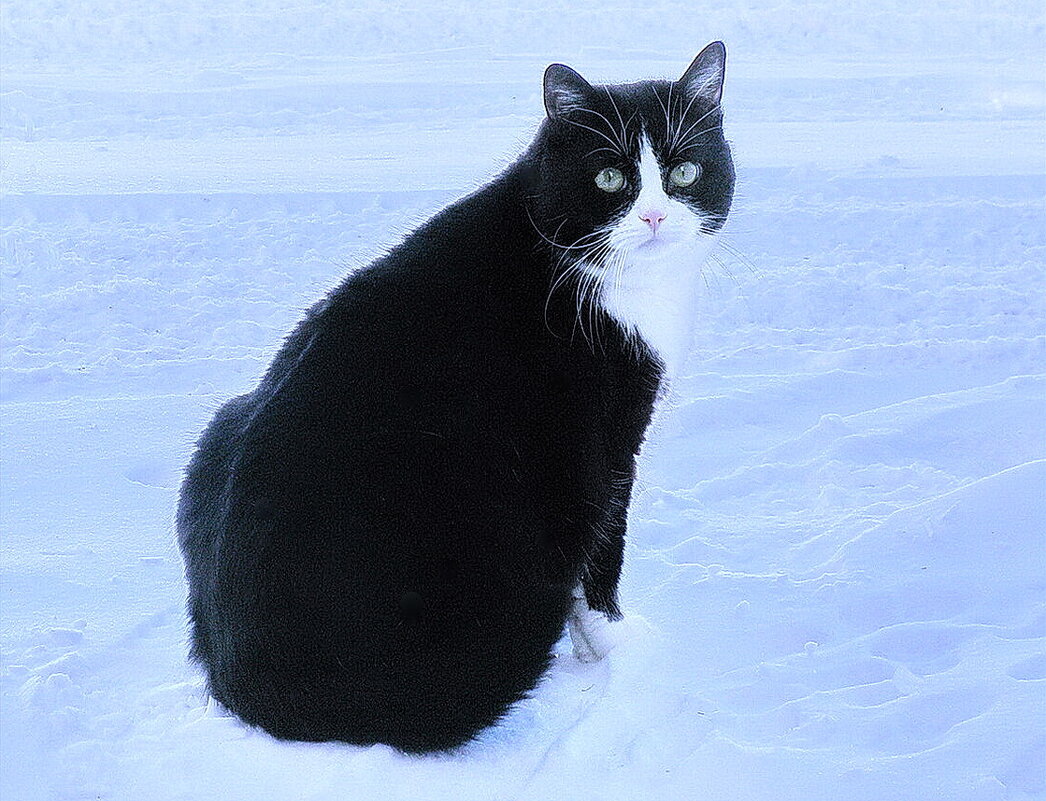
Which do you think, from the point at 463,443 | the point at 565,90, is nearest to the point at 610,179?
the point at 565,90

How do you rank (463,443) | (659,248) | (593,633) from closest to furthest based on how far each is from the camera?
(463,443) → (659,248) → (593,633)

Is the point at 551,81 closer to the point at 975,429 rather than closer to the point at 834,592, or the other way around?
the point at 834,592

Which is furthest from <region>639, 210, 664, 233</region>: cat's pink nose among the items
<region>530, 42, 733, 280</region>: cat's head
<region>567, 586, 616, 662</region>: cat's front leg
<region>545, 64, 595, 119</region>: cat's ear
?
<region>567, 586, 616, 662</region>: cat's front leg

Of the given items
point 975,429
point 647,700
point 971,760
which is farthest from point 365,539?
point 975,429

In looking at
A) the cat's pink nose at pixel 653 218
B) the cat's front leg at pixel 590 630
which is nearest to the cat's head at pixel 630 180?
the cat's pink nose at pixel 653 218

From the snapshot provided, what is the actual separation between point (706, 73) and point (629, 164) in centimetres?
20

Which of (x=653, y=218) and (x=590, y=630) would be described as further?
(x=590, y=630)

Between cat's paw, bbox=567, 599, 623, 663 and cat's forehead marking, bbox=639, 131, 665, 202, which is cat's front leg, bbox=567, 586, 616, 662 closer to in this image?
cat's paw, bbox=567, 599, 623, 663

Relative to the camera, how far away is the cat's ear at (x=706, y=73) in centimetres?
166

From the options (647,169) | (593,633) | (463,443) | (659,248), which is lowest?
(593,633)

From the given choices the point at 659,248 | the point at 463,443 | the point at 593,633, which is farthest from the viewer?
the point at 593,633

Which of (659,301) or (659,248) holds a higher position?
(659,248)

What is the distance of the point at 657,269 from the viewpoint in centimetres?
168

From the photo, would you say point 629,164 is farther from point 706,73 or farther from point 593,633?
point 593,633
